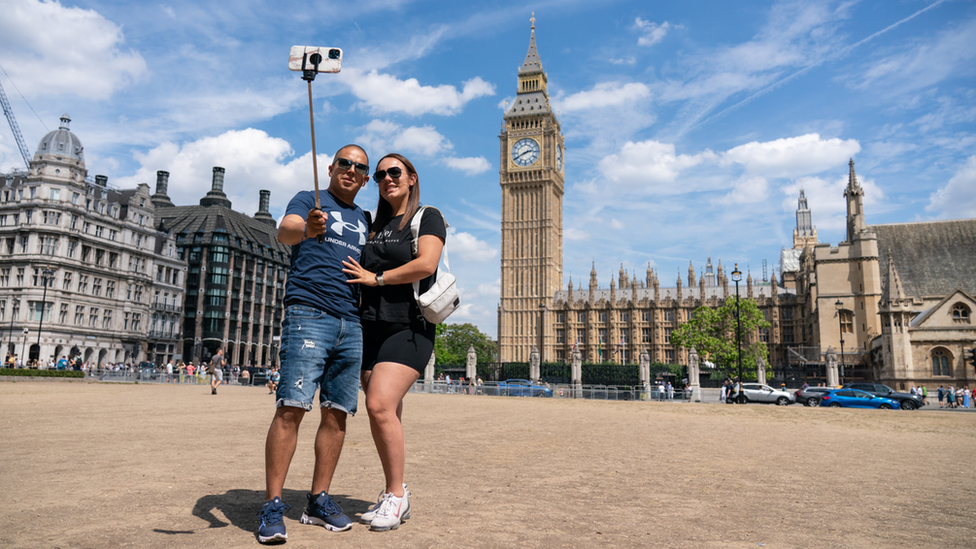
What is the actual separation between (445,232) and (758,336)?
76685mm

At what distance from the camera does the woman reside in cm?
379

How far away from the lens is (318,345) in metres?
3.76

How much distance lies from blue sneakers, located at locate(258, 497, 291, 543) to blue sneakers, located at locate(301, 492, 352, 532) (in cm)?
31

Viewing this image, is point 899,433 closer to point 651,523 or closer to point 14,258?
A: point 651,523

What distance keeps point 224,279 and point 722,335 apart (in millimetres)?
48889

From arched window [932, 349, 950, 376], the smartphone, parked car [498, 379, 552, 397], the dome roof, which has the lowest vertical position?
parked car [498, 379, 552, 397]

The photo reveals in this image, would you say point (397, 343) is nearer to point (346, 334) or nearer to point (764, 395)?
point (346, 334)

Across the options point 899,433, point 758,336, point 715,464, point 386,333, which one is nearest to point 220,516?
point 386,333

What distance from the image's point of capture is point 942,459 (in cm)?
830

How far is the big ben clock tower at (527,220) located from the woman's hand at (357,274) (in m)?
77.9

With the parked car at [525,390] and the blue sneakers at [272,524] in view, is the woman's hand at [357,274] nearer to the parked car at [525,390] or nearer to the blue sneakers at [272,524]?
the blue sneakers at [272,524]

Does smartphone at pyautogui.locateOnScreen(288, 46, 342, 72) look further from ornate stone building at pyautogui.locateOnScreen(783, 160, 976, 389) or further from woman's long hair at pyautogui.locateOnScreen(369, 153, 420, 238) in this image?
ornate stone building at pyautogui.locateOnScreen(783, 160, 976, 389)

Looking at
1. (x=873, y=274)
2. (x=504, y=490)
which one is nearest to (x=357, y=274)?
(x=504, y=490)

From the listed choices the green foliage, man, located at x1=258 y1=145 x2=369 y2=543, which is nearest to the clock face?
the green foliage
